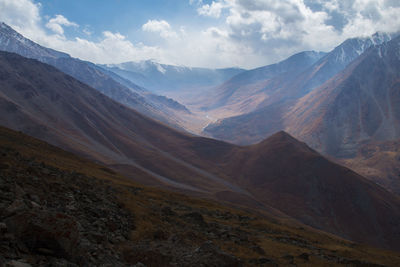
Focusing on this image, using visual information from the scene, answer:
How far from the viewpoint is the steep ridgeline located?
11169 cm

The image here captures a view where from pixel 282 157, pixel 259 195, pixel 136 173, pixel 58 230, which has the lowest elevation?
pixel 136 173

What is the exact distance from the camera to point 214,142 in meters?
192

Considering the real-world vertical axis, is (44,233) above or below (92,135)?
above

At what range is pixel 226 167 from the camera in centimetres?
16075

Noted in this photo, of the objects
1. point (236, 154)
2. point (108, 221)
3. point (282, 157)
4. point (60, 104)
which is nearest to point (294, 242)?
point (108, 221)

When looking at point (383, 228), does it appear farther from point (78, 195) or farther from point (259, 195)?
point (78, 195)

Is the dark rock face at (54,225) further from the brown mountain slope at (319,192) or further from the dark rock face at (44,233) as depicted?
the brown mountain slope at (319,192)

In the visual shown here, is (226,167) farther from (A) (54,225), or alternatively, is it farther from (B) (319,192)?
(A) (54,225)

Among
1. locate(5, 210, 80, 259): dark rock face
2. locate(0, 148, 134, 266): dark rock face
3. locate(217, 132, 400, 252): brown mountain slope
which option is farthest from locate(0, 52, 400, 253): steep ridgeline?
locate(5, 210, 80, 259): dark rock face

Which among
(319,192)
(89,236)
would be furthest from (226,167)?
(89,236)

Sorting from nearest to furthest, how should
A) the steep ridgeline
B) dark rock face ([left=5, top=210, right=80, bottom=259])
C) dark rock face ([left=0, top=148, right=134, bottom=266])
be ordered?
dark rock face ([left=0, top=148, right=134, bottom=266])
dark rock face ([left=5, top=210, right=80, bottom=259])
the steep ridgeline

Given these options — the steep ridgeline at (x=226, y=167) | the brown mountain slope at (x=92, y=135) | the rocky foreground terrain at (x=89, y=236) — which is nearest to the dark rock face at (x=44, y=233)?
the rocky foreground terrain at (x=89, y=236)

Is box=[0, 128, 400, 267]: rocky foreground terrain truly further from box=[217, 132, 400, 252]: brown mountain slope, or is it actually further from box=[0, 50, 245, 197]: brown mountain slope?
box=[217, 132, 400, 252]: brown mountain slope

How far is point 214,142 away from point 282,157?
174 feet
